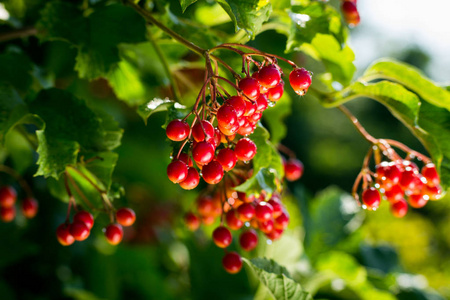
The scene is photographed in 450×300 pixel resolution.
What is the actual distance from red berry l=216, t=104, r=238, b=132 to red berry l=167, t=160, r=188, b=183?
7cm

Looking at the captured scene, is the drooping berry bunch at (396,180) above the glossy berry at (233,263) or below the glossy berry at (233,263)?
above

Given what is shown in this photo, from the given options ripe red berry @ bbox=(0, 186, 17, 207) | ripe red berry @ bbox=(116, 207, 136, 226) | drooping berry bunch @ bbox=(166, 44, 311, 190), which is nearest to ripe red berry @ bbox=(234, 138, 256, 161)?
drooping berry bunch @ bbox=(166, 44, 311, 190)

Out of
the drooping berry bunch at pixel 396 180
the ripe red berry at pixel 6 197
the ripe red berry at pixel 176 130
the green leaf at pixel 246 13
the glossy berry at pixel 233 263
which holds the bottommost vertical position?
the ripe red berry at pixel 6 197

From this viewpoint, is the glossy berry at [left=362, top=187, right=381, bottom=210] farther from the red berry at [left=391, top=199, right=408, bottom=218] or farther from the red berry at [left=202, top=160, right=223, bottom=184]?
the red berry at [left=202, top=160, right=223, bottom=184]

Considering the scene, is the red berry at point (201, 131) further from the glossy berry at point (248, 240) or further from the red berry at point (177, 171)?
the glossy berry at point (248, 240)

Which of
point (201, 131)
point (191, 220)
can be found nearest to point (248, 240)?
point (191, 220)

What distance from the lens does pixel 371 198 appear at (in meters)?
0.64

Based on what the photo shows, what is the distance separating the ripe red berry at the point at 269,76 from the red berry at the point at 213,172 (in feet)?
0.34

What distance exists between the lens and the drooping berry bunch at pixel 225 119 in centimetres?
43

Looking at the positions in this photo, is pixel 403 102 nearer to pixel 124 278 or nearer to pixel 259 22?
pixel 259 22

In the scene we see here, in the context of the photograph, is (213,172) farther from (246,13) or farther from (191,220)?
(191,220)

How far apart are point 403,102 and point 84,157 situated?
0.45 m

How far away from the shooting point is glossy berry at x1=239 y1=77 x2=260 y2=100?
0.44 m

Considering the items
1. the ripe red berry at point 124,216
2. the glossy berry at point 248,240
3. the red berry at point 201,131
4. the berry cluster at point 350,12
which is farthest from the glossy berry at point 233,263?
the berry cluster at point 350,12
